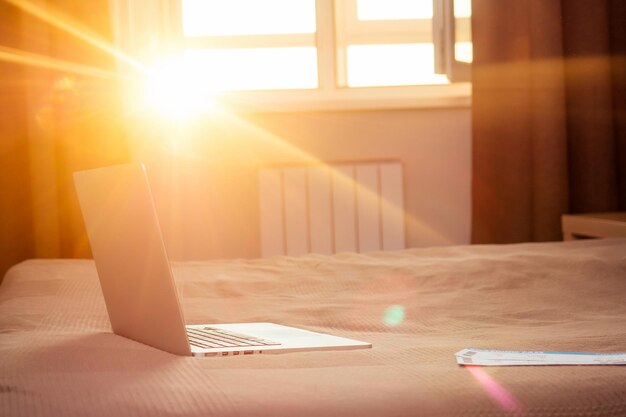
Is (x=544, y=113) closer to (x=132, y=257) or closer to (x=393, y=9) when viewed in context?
(x=393, y=9)

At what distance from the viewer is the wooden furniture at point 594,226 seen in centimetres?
245

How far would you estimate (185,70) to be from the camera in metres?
3.31

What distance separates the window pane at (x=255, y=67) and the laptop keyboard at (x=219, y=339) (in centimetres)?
227

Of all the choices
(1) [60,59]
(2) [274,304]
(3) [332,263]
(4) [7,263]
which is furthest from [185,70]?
(2) [274,304]

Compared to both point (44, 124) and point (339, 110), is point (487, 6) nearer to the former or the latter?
point (339, 110)

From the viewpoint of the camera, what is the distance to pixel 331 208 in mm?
3209

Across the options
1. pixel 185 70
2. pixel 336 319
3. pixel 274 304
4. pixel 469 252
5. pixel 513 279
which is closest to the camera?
pixel 336 319

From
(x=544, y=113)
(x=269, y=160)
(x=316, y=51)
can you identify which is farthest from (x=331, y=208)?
(x=544, y=113)

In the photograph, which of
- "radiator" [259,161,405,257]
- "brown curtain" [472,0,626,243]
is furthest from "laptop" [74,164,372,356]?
"brown curtain" [472,0,626,243]

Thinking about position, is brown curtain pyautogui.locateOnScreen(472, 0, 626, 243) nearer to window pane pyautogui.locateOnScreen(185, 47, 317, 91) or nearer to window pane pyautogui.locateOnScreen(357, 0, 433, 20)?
window pane pyautogui.locateOnScreen(357, 0, 433, 20)

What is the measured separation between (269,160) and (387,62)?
73 centimetres

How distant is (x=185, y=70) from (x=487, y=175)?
131 centimetres

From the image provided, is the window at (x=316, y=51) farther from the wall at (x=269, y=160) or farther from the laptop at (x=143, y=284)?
the laptop at (x=143, y=284)

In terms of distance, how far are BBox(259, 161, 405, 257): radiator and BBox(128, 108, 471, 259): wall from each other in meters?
0.08
